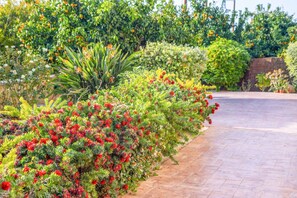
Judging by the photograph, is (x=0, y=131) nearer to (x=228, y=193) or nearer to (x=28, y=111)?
(x=28, y=111)

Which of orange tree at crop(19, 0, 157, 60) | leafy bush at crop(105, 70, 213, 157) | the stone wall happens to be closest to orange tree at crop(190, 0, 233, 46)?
the stone wall

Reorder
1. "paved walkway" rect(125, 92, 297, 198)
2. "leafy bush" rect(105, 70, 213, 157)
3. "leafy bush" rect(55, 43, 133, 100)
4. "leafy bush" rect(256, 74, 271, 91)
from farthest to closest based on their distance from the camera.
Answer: "leafy bush" rect(256, 74, 271, 91), "leafy bush" rect(55, 43, 133, 100), "leafy bush" rect(105, 70, 213, 157), "paved walkway" rect(125, 92, 297, 198)

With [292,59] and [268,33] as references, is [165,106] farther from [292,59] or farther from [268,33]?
[268,33]

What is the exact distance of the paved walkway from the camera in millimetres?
4574

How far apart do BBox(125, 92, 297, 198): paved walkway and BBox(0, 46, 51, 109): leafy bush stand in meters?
3.37

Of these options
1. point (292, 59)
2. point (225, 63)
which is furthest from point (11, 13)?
point (292, 59)

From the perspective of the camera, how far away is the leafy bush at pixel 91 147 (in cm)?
293

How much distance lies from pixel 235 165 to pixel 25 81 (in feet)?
15.4

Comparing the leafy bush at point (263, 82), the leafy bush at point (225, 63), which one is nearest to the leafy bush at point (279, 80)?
the leafy bush at point (263, 82)

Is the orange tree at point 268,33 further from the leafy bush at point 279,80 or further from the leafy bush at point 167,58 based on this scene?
the leafy bush at point 167,58

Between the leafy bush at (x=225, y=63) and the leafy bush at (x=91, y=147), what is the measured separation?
35.7ft

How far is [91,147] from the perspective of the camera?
3.45m

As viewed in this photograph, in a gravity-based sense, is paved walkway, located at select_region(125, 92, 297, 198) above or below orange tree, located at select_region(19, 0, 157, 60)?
below

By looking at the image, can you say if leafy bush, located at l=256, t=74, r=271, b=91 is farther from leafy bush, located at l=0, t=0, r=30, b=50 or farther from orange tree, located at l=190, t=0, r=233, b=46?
leafy bush, located at l=0, t=0, r=30, b=50
